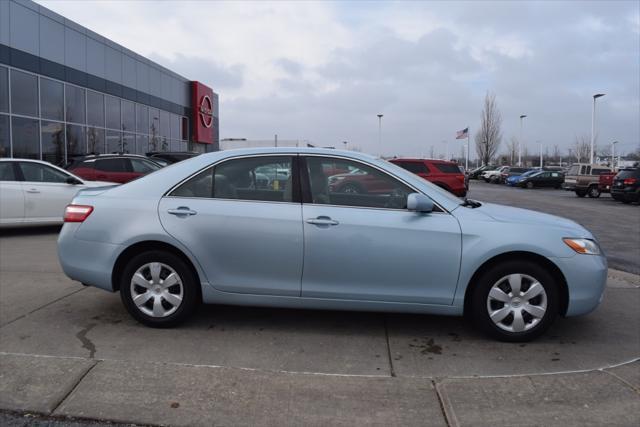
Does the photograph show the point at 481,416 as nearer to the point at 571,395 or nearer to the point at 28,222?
the point at 571,395

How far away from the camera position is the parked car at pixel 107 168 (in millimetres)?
13453

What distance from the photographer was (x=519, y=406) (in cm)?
326

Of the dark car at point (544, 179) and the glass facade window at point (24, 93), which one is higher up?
the glass facade window at point (24, 93)

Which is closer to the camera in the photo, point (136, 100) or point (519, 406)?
point (519, 406)

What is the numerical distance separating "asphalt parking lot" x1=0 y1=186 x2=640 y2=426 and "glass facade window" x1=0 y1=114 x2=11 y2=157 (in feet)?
47.8

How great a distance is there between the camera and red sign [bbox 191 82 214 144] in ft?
124

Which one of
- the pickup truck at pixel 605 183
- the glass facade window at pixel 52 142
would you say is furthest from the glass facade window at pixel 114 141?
the pickup truck at pixel 605 183

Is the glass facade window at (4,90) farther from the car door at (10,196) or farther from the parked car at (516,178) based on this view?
the parked car at (516,178)

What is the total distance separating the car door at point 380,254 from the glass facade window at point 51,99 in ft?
62.0

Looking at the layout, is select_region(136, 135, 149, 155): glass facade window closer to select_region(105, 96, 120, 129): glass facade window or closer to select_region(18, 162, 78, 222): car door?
select_region(105, 96, 120, 129): glass facade window

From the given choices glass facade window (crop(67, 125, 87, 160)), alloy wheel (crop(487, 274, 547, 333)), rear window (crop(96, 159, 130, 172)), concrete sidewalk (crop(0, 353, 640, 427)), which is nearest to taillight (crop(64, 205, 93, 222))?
concrete sidewalk (crop(0, 353, 640, 427))

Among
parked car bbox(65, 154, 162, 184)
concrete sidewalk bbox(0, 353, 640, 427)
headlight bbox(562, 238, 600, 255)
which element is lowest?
concrete sidewalk bbox(0, 353, 640, 427)

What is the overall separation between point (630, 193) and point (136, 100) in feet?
79.2

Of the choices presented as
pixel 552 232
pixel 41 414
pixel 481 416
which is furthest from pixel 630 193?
pixel 41 414
